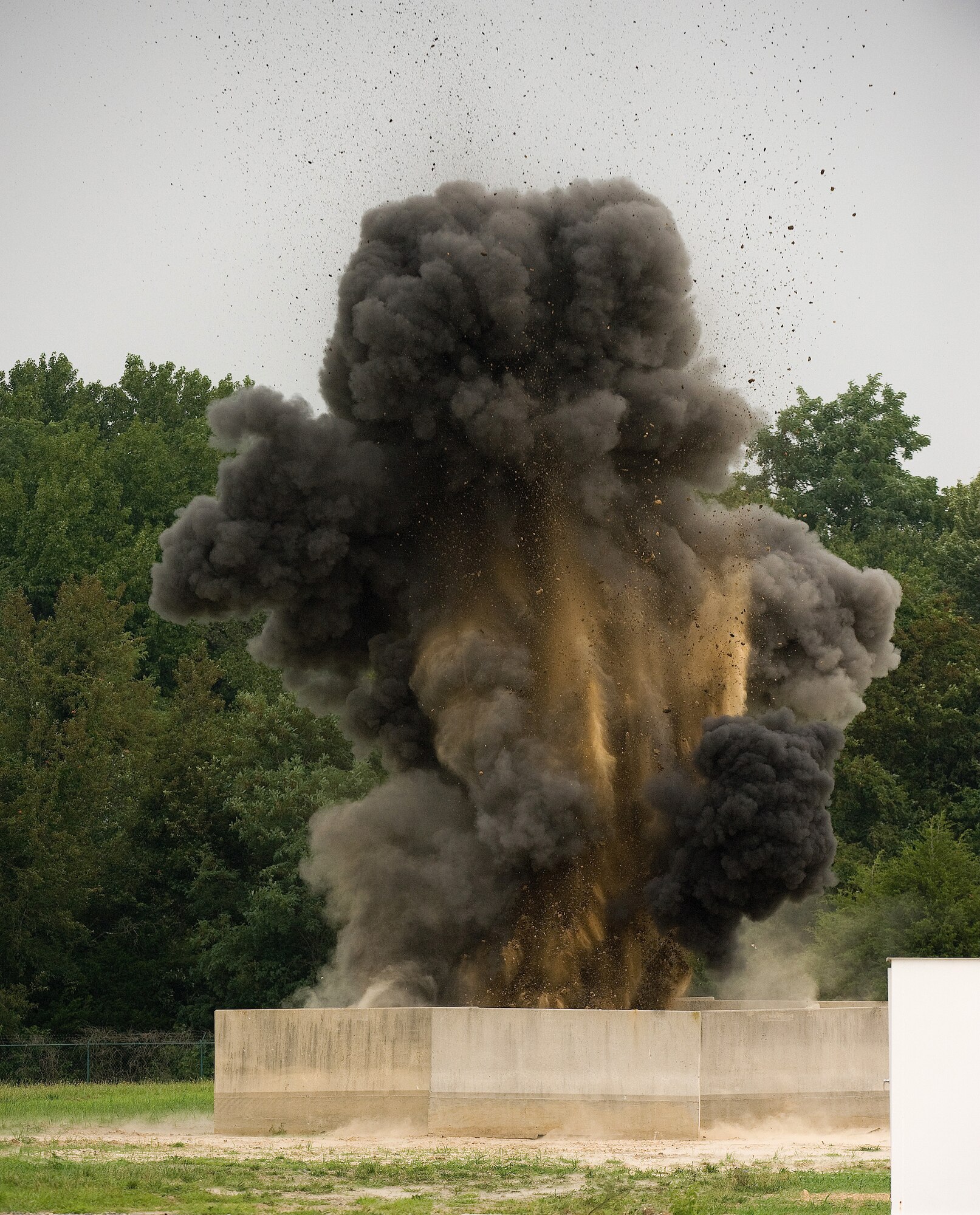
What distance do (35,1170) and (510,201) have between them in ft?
60.7

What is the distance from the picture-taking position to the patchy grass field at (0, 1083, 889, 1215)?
69.1 feet

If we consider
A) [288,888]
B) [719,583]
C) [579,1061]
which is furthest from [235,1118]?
[288,888]

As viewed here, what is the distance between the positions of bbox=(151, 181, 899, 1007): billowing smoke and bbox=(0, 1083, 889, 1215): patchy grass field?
20.7ft

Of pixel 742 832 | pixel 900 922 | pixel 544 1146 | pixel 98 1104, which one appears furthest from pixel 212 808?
pixel 544 1146

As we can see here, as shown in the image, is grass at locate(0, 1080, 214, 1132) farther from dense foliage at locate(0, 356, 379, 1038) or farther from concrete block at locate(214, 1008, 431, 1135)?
dense foliage at locate(0, 356, 379, 1038)

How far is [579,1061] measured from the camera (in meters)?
27.9

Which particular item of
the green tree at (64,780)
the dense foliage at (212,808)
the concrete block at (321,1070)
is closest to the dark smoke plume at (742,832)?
Result: the concrete block at (321,1070)

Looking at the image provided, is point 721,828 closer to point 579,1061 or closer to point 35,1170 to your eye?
point 579,1061

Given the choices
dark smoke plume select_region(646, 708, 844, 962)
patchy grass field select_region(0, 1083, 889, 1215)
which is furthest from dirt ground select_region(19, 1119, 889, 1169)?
dark smoke plume select_region(646, 708, 844, 962)

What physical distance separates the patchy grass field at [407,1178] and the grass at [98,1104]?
2.53m

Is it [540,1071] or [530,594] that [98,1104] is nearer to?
[540,1071]

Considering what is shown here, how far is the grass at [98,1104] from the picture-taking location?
32156 mm

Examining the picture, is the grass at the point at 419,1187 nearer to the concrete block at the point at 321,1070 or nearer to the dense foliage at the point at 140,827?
the concrete block at the point at 321,1070

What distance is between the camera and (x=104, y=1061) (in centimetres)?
4628
